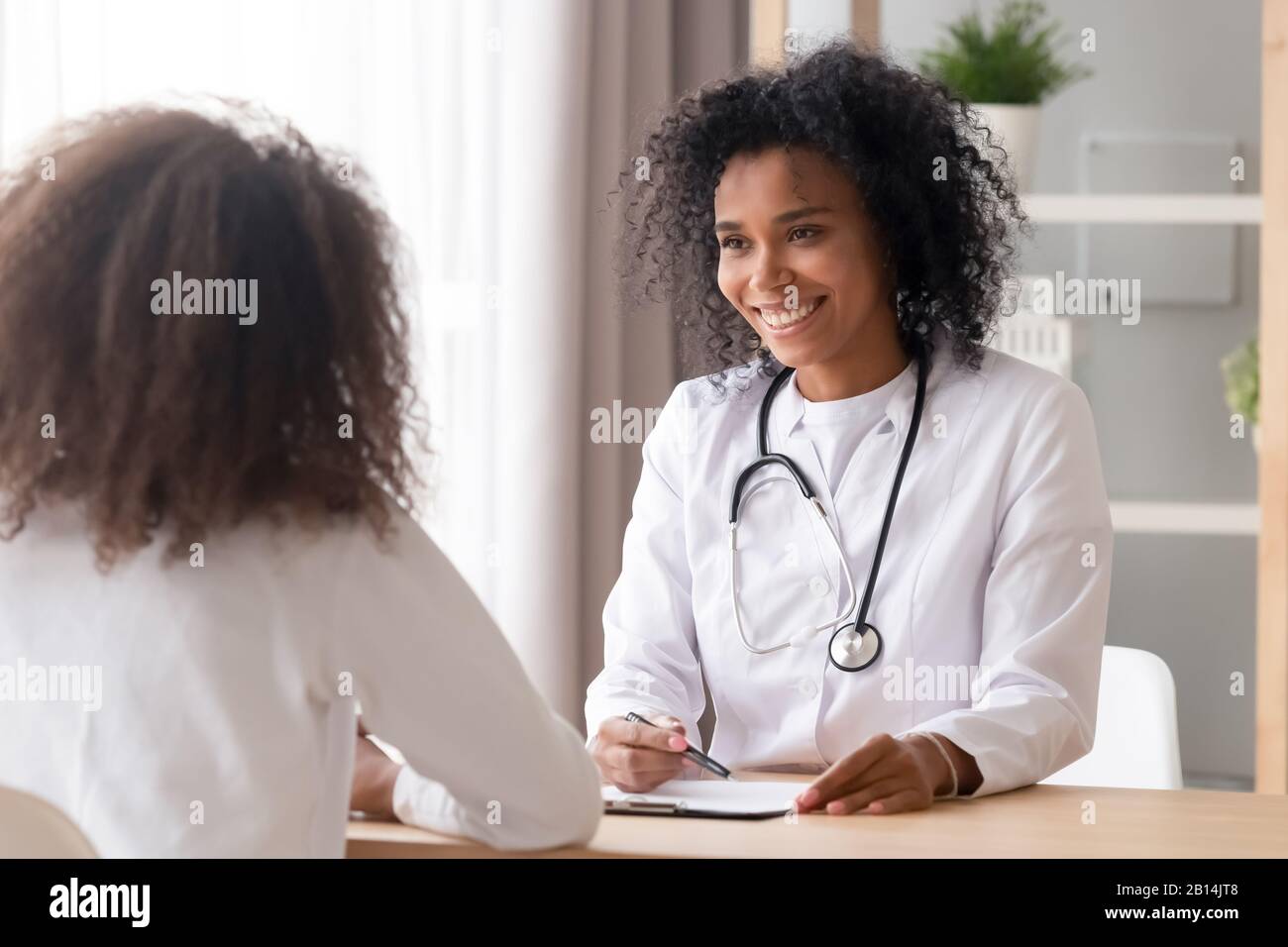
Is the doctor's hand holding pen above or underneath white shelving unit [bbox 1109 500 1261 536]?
underneath

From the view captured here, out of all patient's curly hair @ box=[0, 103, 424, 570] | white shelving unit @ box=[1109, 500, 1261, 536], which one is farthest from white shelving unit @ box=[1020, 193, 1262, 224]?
patient's curly hair @ box=[0, 103, 424, 570]

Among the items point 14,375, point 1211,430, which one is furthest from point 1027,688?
point 1211,430

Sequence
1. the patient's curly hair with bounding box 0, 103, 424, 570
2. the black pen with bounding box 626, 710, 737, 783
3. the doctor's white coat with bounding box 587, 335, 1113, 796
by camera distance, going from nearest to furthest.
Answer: the patient's curly hair with bounding box 0, 103, 424, 570, the black pen with bounding box 626, 710, 737, 783, the doctor's white coat with bounding box 587, 335, 1113, 796

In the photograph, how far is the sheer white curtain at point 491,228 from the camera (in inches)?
94.2

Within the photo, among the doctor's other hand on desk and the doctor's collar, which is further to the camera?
the doctor's collar

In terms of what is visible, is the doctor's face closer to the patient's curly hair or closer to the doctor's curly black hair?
the doctor's curly black hair

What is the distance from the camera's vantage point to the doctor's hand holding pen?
136 centimetres

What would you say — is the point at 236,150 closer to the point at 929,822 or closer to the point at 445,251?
the point at 929,822

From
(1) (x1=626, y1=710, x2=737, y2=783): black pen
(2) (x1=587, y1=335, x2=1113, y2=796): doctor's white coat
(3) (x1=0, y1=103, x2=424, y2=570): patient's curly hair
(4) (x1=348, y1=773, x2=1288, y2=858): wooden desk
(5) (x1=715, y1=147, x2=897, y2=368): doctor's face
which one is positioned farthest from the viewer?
(5) (x1=715, y1=147, x2=897, y2=368): doctor's face

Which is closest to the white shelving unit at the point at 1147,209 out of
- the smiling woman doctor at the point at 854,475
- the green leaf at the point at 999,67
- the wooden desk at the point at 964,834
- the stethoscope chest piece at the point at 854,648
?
the green leaf at the point at 999,67

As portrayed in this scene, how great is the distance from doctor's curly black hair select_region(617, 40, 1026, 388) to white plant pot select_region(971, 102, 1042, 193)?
56 cm

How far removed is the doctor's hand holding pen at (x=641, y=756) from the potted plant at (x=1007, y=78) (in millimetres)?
1503

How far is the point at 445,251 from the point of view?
8.16ft

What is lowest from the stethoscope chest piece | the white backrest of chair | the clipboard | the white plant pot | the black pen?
the white backrest of chair
